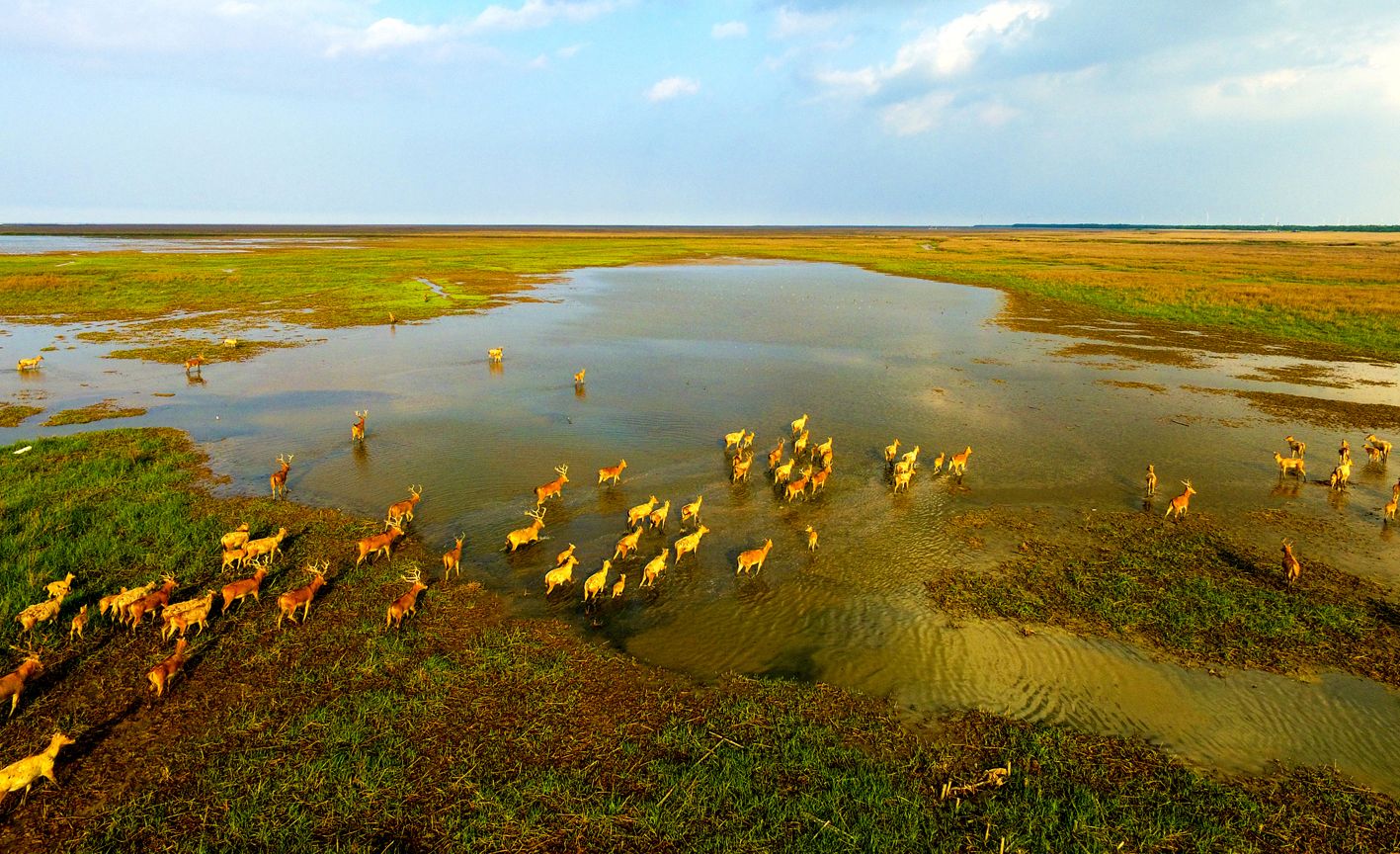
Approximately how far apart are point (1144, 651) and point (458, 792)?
1083 centimetres

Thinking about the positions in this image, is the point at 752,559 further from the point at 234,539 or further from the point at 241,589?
the point at 234,539

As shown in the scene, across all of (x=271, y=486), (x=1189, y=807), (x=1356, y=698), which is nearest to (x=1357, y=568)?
(x=1356, y=698)

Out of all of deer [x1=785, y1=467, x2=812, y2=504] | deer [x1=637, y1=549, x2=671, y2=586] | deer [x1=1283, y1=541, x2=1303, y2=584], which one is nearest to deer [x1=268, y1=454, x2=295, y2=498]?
deer [x1=637, y1=549, x2=671, y2=586]

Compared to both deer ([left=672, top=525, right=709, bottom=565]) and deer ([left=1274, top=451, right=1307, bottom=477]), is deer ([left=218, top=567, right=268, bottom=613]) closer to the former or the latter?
deer ([left=672, top=525, right=709, bottom=565])

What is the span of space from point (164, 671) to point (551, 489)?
327 inches

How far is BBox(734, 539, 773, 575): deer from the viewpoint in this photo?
13.1 m

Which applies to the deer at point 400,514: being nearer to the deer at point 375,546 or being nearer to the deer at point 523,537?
the deer at point 375,546

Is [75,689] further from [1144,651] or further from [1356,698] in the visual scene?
[1356,698]

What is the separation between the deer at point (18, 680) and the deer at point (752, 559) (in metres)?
11.0

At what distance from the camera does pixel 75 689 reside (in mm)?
9141

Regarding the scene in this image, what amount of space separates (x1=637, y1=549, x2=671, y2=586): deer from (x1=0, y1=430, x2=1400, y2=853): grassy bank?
88.3 inches

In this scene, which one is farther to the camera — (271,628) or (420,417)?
(420,417)

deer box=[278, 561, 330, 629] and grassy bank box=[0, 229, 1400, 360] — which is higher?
grassy bank box=[0, 229, 1400, 360]

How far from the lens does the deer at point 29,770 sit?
23.7ft
